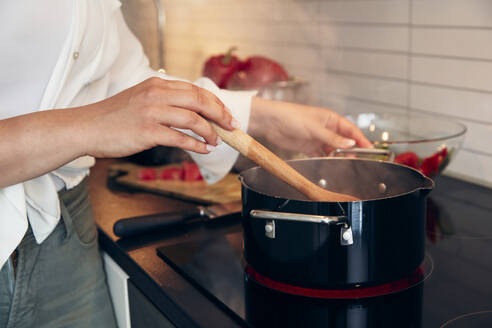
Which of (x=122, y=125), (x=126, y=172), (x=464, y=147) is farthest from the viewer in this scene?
(x=126, y=172)

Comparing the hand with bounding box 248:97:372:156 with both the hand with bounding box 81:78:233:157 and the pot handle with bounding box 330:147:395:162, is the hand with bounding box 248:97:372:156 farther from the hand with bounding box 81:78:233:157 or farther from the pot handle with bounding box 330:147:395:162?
the hand with bounding box 81:78:233:157

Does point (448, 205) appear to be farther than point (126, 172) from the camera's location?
No

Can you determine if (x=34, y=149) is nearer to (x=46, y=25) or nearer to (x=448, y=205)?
(x=46, y=25)

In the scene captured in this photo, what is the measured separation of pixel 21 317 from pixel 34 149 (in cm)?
34

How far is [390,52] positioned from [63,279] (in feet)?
2.66

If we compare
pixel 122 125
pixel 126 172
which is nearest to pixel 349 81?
pixel 126 172

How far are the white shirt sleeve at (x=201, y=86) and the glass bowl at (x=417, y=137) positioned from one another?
0.83ft

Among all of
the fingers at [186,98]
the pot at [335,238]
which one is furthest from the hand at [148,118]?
the pot at [335,238]

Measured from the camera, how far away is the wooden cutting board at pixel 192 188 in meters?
1.16

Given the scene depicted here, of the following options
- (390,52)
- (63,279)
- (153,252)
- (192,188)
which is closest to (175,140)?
(153,252)

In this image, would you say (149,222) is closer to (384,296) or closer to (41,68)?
(41,68)

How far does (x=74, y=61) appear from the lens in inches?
33.8

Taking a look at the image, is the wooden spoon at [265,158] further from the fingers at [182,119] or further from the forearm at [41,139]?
the forearm at [41,139]

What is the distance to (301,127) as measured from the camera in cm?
95
